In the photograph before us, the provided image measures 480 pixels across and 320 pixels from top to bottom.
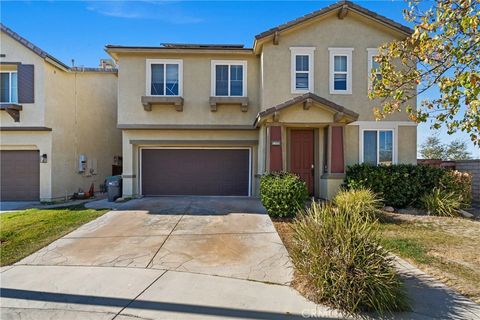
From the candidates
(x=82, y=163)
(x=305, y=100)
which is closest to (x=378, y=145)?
(x=305, y=100)

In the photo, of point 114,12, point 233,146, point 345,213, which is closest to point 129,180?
point 233,146

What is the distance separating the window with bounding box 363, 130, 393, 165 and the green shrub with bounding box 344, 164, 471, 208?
1.26 metres

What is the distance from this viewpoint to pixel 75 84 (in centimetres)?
1409

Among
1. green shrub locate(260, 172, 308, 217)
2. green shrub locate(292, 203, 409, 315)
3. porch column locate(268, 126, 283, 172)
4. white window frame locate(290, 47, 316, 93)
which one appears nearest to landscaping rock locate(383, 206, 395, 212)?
A: green shrub locate(260, 172, 308, 217)

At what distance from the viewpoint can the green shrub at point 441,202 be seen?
9.39 metres

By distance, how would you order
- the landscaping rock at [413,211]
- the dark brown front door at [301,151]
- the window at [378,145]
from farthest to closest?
the dark brown front door at [301,151] < the window at [378,145] < the landscaping rock at [413,211]

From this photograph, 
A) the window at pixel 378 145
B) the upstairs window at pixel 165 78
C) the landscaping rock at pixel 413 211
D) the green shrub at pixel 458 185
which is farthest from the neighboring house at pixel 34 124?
the green shrub at pixel 458 185

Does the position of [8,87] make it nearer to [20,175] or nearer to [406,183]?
[20,175]

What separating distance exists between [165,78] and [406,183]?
1055 centimetres

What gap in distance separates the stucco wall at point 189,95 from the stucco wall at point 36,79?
3446 mm

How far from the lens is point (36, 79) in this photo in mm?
11984

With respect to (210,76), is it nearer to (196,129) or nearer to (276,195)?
(196,129)

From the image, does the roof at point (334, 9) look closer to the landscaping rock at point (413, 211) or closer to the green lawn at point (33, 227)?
the landscaping rock at point (413, 211)

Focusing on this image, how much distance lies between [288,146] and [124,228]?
22.8 ft
